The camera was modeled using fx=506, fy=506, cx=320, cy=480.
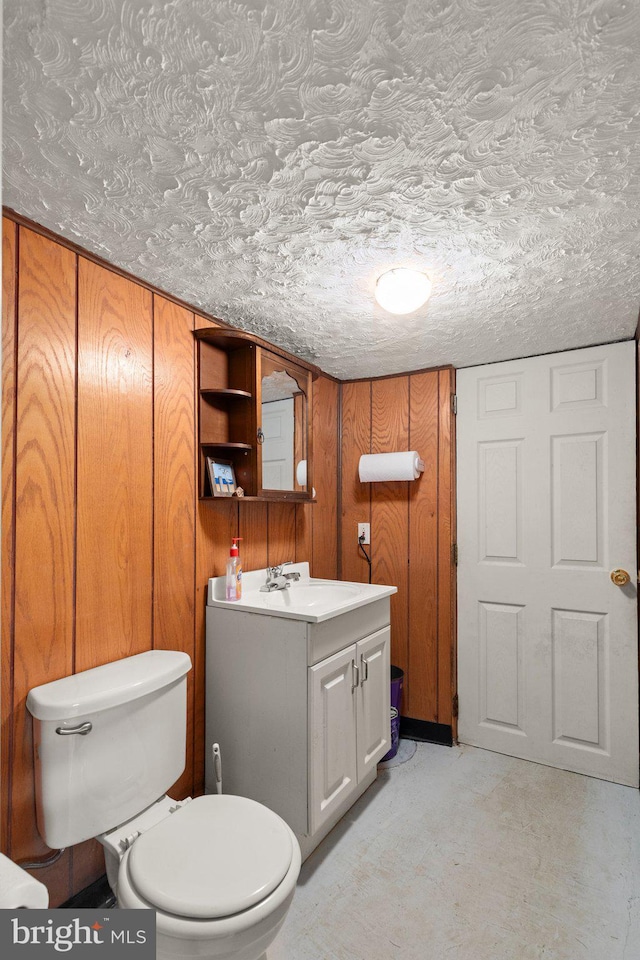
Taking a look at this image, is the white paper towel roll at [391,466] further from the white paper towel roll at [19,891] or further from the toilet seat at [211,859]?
the white paper towel roll at [19,891]

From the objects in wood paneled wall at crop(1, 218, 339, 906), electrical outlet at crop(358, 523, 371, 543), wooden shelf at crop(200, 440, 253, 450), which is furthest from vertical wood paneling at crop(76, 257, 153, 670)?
electrical outlet at crop(358, 523, 371, 543)

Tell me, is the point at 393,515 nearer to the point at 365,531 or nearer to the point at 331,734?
the point at 365,531

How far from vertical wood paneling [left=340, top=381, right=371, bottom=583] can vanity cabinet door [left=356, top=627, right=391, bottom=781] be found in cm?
71

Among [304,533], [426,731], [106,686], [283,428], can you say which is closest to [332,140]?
[283,428]

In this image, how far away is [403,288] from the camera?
1.71 metres

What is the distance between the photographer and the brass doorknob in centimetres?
235

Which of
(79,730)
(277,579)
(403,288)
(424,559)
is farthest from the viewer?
(424,559)

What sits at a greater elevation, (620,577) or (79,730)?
(620,577)

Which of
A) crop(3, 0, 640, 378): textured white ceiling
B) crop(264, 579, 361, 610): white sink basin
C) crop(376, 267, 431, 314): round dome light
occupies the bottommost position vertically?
crop(264, 579, 361, 610): white sink basin

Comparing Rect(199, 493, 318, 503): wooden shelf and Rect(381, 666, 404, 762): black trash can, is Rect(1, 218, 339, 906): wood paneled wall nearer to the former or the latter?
Rect(199, 493, 318, 503): wooden shelf

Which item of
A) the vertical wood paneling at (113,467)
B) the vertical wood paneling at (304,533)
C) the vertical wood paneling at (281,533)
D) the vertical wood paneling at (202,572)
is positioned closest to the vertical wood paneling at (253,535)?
the vertical wood paneling at (281,533)

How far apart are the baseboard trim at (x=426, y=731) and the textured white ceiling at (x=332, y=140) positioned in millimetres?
2206

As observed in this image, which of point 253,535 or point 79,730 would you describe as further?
point 253,535

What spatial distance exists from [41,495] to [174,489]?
1.70ft
